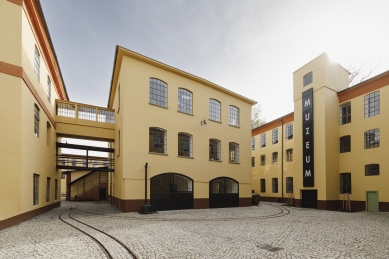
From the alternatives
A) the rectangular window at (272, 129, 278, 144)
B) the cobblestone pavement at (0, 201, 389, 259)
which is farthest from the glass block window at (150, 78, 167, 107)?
the rectangular window at (272, 129, 278, 144)

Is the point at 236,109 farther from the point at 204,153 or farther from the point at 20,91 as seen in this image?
the point at 20,91

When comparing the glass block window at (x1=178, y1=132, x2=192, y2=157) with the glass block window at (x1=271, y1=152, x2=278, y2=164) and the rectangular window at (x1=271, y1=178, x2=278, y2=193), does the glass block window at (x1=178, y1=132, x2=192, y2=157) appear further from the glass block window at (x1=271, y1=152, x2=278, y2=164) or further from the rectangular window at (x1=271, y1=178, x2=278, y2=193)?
the rectangular window at (x1=271, y1=178, x2=278, y2=193)

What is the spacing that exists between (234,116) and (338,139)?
333 inches

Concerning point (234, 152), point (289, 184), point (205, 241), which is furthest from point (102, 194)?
point (205, 241)

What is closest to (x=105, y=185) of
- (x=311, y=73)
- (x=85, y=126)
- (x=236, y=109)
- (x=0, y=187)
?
(x=85, y=126)

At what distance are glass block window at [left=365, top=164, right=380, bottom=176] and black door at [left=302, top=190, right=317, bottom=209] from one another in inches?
152

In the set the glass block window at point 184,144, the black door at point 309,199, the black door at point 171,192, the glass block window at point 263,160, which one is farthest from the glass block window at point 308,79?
the black door at point 171,192

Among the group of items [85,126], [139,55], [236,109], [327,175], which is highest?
[139,55]

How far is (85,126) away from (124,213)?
25.5ft

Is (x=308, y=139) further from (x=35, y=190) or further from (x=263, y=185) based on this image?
(x=35, y=190)

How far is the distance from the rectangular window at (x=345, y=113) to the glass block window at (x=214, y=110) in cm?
983

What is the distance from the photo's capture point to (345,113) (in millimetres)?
19172

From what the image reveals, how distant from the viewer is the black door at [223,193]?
59.4 feet

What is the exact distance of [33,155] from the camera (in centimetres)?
1191
